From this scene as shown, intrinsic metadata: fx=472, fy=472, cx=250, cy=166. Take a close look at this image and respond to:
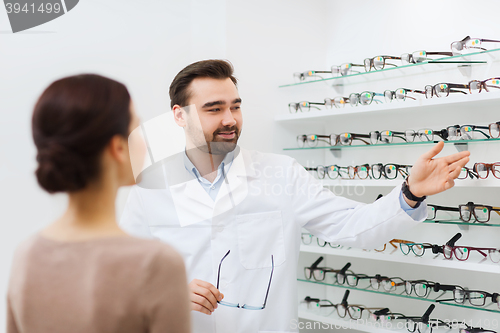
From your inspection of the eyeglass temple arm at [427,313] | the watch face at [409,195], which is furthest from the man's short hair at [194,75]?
the eyeglass temple arm at [427,313]

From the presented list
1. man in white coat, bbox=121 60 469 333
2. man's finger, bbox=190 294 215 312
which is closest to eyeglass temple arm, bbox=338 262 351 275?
man in white coat, bbox=121 60 469 333

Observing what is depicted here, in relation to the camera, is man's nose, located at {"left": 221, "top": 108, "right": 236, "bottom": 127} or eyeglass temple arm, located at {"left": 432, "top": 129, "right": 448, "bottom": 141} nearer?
man's nose, located at {"left": 221, "top": 108, "right": 236, "bottom": 127}

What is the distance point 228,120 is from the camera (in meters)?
1.77

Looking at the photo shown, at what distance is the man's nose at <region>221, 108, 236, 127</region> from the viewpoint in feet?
5.78

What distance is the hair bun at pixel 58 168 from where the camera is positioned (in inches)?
26.2

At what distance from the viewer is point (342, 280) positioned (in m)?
2.37

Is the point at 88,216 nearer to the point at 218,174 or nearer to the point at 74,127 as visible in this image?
the point at 74,127

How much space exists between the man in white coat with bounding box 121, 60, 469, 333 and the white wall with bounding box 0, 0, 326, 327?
0.88ft

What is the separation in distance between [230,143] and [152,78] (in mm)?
702

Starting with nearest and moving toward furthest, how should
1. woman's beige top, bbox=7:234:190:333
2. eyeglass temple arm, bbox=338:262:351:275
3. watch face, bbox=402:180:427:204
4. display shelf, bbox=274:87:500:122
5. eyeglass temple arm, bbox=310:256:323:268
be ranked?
woman's beige top, bbox=7:234:190:333, watch face, bbox=402:180:427:204, display shelf, bbox=274:87:500:122, eyeglass temple arm, bbox=338:262:351:275, eyeglass temple arm, bbox=310:256:323:268

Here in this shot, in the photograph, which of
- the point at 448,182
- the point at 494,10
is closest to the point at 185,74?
the point at 448,182

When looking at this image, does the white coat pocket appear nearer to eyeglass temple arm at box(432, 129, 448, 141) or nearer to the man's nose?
the man's nose

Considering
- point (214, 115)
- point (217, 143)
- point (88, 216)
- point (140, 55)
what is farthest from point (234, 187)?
point (88, 216)

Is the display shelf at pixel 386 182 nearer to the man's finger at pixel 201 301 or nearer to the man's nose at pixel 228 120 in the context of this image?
the man's nose at pixel 228 120
